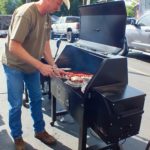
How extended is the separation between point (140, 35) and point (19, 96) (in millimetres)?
7357

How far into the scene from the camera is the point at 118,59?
2.88 m

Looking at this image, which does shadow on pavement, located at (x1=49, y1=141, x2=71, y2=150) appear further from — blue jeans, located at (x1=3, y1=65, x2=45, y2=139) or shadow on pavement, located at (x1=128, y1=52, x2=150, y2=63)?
shadow on pavement, located at (x1=128, y1=52, x2=150, y2=63)

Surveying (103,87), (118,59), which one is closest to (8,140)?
(103,87)

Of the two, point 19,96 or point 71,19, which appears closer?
point 19,96

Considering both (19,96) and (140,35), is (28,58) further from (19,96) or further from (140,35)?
(140,35)

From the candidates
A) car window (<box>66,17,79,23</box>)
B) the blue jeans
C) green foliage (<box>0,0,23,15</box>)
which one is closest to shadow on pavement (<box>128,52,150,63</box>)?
the blue jeans

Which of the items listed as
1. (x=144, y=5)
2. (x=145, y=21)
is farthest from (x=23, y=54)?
(x=144, y=5)

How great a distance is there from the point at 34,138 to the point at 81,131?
3.46 feet

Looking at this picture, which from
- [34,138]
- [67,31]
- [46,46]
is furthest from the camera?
[67,31]

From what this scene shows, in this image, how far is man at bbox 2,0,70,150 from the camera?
2.89m

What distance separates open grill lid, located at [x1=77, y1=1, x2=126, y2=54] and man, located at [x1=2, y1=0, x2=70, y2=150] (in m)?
0.64

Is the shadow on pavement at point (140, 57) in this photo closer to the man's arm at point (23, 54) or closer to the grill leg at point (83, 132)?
the grill leg at point (83, 132)

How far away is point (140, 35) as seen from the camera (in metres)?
9.80

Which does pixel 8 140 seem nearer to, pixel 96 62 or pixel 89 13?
pixel 96 62
